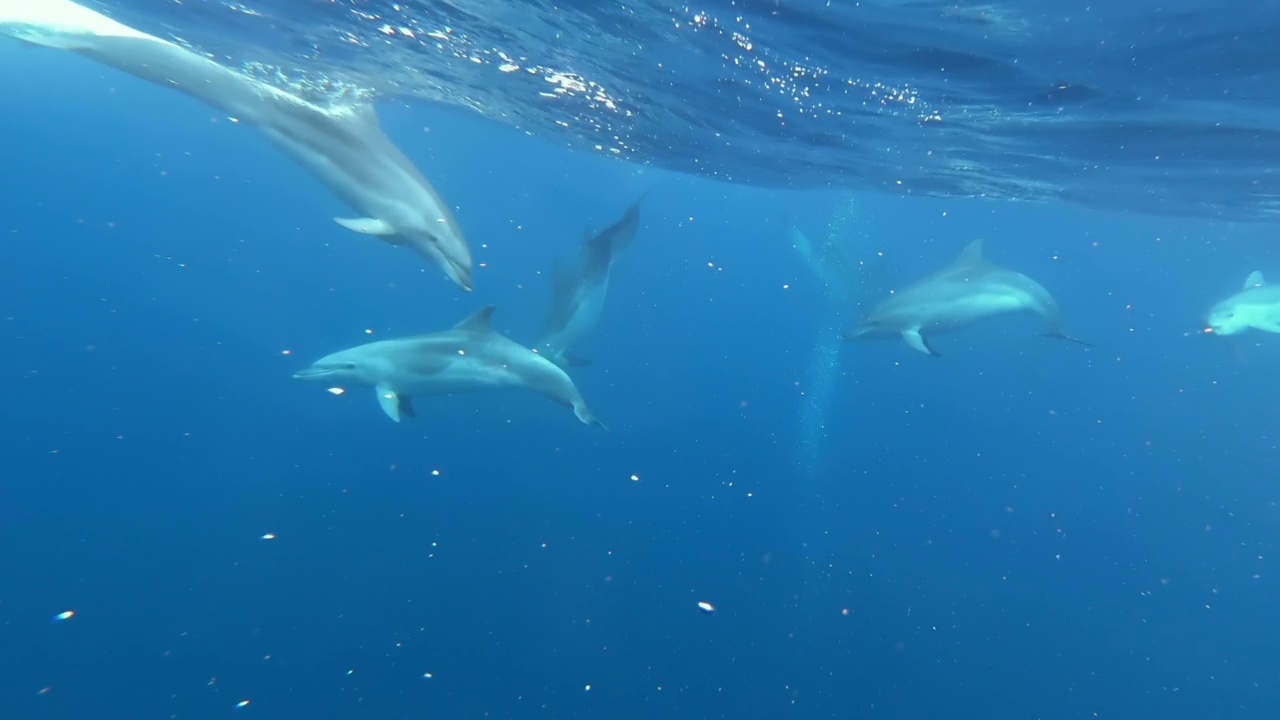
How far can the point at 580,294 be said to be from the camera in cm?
1598

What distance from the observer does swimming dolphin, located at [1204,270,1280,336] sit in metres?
16.6

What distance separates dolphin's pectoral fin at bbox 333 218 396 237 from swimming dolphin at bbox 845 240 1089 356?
1030 centimetres

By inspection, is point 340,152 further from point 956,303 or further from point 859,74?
point 956,303

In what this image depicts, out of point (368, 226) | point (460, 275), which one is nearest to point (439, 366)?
point (460, 275)

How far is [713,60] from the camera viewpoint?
1162 cm

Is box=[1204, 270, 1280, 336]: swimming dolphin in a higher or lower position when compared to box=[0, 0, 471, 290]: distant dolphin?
higher

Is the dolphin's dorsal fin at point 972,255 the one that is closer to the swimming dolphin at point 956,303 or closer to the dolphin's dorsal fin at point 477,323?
the swimming dolphin at point 956,303

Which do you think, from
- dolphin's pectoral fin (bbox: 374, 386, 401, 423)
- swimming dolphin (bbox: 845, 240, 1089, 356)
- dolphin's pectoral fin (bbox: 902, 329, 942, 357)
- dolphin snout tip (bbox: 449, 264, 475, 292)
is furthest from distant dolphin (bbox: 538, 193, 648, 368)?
dolphin's pectoral fin (bbox: 902, 329, 942, 357)

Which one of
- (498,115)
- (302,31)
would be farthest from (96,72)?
(302,31)

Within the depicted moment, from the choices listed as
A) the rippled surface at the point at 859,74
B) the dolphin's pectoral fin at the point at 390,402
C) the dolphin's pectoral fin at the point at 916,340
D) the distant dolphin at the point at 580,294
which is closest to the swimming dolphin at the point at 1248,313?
the rippled surface at the point at 859,74

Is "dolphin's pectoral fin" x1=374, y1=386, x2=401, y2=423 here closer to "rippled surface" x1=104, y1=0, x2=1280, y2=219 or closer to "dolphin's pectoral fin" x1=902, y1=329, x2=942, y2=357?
"rippled surface" x1=104, y1=0, x2=1280, y2=219

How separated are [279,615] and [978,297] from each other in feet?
51.0

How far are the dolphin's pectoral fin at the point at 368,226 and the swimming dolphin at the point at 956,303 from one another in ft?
33.8

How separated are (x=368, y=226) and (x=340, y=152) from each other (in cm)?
151
